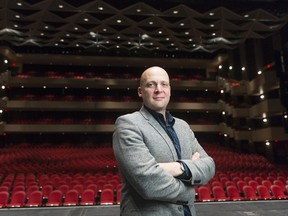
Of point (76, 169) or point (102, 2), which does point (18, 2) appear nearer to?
point (102, 2)

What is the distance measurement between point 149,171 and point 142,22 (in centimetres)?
1398

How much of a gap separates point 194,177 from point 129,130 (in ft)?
1.20

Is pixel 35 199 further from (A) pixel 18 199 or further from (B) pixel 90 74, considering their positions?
(B) pixel 90 74

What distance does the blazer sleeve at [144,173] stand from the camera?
3.39 feet

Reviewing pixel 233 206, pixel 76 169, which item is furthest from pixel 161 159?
pixel 76 169

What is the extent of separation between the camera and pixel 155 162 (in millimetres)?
1084

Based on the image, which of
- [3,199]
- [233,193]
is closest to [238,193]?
[233,193]

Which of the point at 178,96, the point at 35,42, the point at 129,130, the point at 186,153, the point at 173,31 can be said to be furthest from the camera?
the point at 178,96

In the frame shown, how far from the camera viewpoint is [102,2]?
12.0 metres

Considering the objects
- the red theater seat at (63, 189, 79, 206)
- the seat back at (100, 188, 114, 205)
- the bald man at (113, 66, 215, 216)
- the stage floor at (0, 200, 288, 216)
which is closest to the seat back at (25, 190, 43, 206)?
the red theater seat at (63, 189, 79, 206)

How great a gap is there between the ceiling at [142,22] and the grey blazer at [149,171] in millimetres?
11576

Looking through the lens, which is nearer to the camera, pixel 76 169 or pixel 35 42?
pixel 76 169

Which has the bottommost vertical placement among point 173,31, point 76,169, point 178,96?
point 76,169

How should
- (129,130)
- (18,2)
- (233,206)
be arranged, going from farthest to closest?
(18,2) → (233,206) → (129,130)
